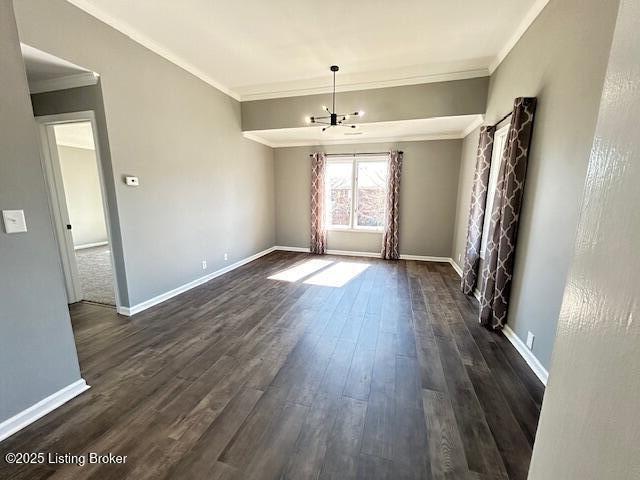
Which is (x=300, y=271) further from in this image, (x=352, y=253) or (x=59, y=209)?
(x=59, y=209)

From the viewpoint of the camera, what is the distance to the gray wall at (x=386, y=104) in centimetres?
381

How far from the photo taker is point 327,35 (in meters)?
2.97

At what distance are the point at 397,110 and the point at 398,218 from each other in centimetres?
223

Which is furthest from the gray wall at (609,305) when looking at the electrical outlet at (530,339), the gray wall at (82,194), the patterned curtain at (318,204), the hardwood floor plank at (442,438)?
the gray wall at (82,194)

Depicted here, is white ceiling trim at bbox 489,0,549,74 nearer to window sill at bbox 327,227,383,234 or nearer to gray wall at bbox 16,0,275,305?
window sill at bbox 327,227,383,234

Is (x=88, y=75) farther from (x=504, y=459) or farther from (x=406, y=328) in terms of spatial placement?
(x=504, y=459)

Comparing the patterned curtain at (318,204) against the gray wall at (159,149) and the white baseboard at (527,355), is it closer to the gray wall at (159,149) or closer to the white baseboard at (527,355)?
the gray wall at (159,149)

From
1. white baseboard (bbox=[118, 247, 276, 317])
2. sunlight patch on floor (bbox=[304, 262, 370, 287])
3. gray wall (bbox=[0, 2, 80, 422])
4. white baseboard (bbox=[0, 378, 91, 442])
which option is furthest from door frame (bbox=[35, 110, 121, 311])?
sunlight patch on floor (bbox=[304, 262, 370, 287])

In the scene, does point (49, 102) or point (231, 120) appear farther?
point (231, 120)

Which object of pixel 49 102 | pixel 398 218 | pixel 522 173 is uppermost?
pixel 49 102

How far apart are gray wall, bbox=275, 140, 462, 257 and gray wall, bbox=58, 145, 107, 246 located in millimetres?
5018

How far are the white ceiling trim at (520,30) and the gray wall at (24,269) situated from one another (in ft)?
12.8

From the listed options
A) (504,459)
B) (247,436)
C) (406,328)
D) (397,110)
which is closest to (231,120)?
(397,110)

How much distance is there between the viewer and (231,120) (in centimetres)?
460
